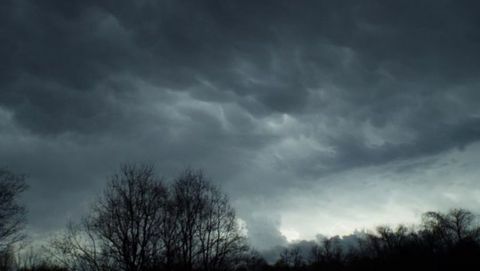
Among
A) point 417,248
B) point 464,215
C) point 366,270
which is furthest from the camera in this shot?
point 464,215

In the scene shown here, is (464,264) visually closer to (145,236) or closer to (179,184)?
(179,184)

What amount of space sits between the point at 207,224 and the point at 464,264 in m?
42.0

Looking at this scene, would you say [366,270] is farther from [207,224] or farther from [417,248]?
[207,224]

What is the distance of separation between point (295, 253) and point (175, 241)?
353 feet

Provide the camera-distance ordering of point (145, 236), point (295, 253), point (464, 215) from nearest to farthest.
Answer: point (145, 236) < point (464, 215) < point (295, 253)

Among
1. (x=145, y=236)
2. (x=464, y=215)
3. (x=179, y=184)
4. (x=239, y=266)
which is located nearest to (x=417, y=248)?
(x=239, y=266)

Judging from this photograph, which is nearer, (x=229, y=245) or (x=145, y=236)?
(x=145, y=236)

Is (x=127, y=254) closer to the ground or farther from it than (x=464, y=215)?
closer to the ground

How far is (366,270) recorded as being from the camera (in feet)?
259

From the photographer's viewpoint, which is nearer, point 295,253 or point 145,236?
point 145,236

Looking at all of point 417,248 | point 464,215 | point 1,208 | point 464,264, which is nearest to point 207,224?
point 1,208

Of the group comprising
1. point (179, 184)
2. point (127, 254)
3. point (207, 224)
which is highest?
point (179, 184)

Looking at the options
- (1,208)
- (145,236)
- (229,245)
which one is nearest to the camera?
(1,208)

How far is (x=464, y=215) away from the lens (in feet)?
399
